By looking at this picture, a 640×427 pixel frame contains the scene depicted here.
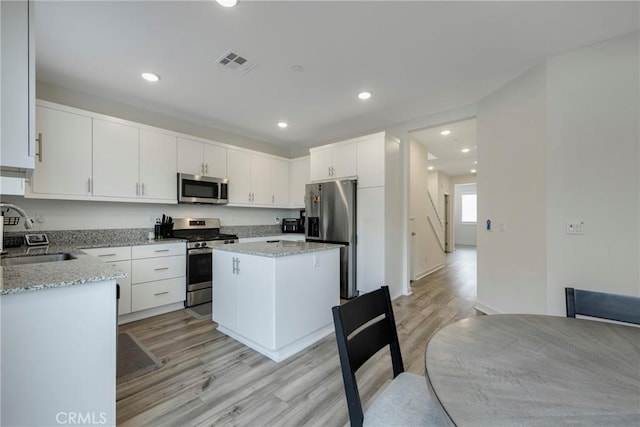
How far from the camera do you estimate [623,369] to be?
0.83 metres

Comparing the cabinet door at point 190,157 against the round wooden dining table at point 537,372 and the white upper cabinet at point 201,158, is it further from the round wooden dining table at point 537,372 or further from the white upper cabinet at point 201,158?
the round wooden dining table at point 537,372

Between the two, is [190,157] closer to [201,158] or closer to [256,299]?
[201,158]

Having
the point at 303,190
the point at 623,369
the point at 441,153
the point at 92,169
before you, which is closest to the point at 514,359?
the point at 623,369

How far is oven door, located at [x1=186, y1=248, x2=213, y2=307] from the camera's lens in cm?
345

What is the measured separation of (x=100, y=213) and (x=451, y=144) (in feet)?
19.3

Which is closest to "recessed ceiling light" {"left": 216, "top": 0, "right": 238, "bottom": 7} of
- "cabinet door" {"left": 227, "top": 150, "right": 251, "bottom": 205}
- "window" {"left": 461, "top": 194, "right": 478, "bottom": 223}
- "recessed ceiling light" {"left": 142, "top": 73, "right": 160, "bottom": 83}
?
"recessed ceiling light" {"left": 142, "top": 73, "right": 160, "bottom": 83}

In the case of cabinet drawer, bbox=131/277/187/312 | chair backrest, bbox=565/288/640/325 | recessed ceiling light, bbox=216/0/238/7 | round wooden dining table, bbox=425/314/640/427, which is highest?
recessed ceiling light, bbox=216/0/238/7

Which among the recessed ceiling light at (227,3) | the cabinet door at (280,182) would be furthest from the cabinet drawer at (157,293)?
the recessed ceiling light at (227,3)

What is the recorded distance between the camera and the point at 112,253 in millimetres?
2865

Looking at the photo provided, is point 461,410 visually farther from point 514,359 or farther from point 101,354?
point 101,354

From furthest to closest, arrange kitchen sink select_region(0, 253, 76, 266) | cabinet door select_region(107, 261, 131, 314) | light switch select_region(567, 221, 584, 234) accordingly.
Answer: cabinet door select_region(107, 261, 131, 314) < light switch select_region(567, 221, 584, 234) < kitchen sink select_region(0, 253, 76, 266)

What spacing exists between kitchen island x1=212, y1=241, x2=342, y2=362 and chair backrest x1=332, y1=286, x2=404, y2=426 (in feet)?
3.81

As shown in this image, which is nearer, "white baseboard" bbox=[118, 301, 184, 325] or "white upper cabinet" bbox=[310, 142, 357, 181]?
"white baseboard" bbox=[118, 301, 184, 325]

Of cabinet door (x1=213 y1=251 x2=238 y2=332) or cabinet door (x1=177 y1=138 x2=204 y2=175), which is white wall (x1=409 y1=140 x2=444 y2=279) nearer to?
cabinet door (x1=213 y1=251 x2=238 y2=332)
